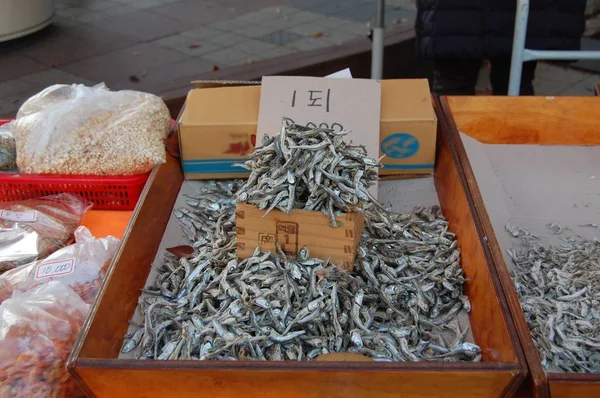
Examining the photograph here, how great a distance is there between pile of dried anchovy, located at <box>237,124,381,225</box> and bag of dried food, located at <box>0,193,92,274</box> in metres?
0.72

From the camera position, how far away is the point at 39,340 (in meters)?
1.66

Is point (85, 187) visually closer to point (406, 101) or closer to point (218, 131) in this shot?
point (218, 131)

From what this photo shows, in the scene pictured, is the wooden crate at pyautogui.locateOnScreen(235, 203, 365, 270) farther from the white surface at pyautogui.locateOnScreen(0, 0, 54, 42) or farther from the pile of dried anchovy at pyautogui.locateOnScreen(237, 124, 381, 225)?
the white surface at pyautogui.locateOnScreen(0, 0, 54, 42)

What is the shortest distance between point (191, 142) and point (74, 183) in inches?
19.7

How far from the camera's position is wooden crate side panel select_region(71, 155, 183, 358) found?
5.37 ft

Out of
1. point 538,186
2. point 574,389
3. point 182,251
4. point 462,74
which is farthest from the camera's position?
point 462,74

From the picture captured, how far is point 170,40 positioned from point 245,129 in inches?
133

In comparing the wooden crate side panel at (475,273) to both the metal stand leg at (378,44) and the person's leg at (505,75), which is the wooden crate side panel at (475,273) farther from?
the person's leg at (505,75)

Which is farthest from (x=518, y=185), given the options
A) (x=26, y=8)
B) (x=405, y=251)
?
(x=26, y=8)

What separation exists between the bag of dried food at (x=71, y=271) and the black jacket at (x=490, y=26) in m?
2.33

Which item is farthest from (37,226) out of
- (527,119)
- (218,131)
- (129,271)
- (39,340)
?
(527,119)

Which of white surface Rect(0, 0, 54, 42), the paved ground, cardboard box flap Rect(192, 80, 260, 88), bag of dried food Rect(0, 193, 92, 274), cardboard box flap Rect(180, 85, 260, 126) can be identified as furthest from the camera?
white surface Rect(0, 0, 54, 42)

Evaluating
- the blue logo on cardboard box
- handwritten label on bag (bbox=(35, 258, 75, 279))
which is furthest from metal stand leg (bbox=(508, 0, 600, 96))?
handwritten label on bag (bbox=(35, 258, 75, 279))

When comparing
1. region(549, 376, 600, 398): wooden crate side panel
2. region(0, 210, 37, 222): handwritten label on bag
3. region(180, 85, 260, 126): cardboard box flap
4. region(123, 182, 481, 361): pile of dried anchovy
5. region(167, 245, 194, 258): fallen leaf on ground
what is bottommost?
region(167, 245, 194, 258): fallen leaf on ground
